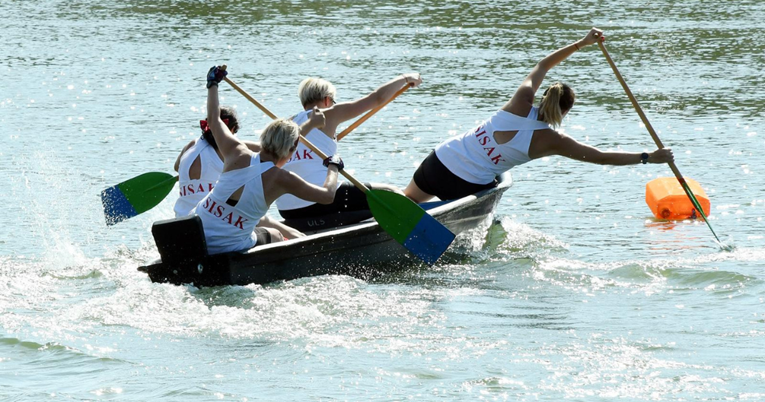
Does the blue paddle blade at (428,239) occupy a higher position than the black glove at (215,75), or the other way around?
the black glove at (215,75)

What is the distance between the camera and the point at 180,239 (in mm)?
7457

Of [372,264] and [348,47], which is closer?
[372,264]

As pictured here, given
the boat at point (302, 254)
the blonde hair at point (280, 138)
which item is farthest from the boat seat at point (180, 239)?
the blonde hair at point (280, 138)

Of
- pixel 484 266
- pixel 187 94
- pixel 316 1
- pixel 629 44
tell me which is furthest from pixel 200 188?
pixel 316 1

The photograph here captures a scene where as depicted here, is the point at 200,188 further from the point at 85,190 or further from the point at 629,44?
the point at 629,44

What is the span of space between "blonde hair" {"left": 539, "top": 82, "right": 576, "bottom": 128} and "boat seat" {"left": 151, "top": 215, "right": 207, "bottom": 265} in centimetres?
289

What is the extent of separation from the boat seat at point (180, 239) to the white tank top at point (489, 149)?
105 inches

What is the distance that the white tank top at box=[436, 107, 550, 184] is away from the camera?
886cm

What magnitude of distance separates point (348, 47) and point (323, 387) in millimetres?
16588

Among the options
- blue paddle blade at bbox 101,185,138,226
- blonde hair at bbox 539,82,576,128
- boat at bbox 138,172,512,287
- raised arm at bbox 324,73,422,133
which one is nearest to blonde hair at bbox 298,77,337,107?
raised arm at bbox 324,73,422,133

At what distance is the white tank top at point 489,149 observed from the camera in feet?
29.1

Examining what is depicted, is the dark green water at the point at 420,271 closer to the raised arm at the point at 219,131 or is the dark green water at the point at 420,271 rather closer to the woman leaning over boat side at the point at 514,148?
the woman leaning over boat side at the point at 514,148

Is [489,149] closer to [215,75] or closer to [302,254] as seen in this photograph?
[302,254]

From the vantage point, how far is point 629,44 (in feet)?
70.7
